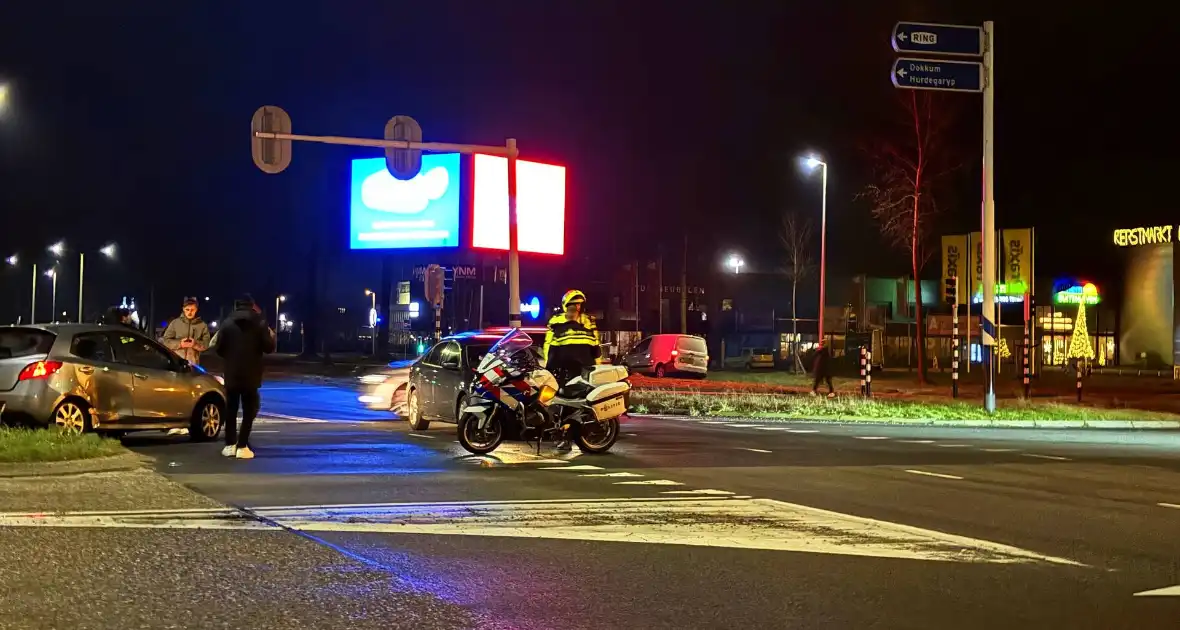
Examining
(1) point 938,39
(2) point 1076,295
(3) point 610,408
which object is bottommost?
(3) point 610,408

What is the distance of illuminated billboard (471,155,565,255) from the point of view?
5259cm

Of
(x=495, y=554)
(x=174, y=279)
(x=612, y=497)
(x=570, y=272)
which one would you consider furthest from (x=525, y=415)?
(x=174, y=279)

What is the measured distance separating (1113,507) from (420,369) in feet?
32.6

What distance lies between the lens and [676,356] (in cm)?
3881

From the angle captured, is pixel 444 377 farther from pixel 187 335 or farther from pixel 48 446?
pixel 48 446

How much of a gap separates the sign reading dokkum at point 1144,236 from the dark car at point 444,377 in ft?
156

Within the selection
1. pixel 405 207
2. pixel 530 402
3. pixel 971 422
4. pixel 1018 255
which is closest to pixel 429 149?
pixel 530 402

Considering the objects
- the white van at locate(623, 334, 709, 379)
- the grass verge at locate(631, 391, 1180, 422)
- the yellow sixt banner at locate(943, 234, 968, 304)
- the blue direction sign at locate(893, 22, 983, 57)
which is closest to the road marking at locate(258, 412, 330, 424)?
the grass verge at locate(631, 391, 1180, 422)

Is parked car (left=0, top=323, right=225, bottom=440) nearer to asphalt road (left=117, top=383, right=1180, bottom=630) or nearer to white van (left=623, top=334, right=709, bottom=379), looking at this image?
asphalt road (left=117, top=383, right=1180, bottom=630)

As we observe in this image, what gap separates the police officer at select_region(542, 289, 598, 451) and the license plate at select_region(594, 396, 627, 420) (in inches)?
18.9

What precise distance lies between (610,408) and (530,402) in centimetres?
103

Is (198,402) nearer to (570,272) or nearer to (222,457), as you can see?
(222,457)

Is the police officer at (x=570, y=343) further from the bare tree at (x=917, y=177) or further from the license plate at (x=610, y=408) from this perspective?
the bare tree at (x=917, y=177)

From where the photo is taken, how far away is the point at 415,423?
636 inches
